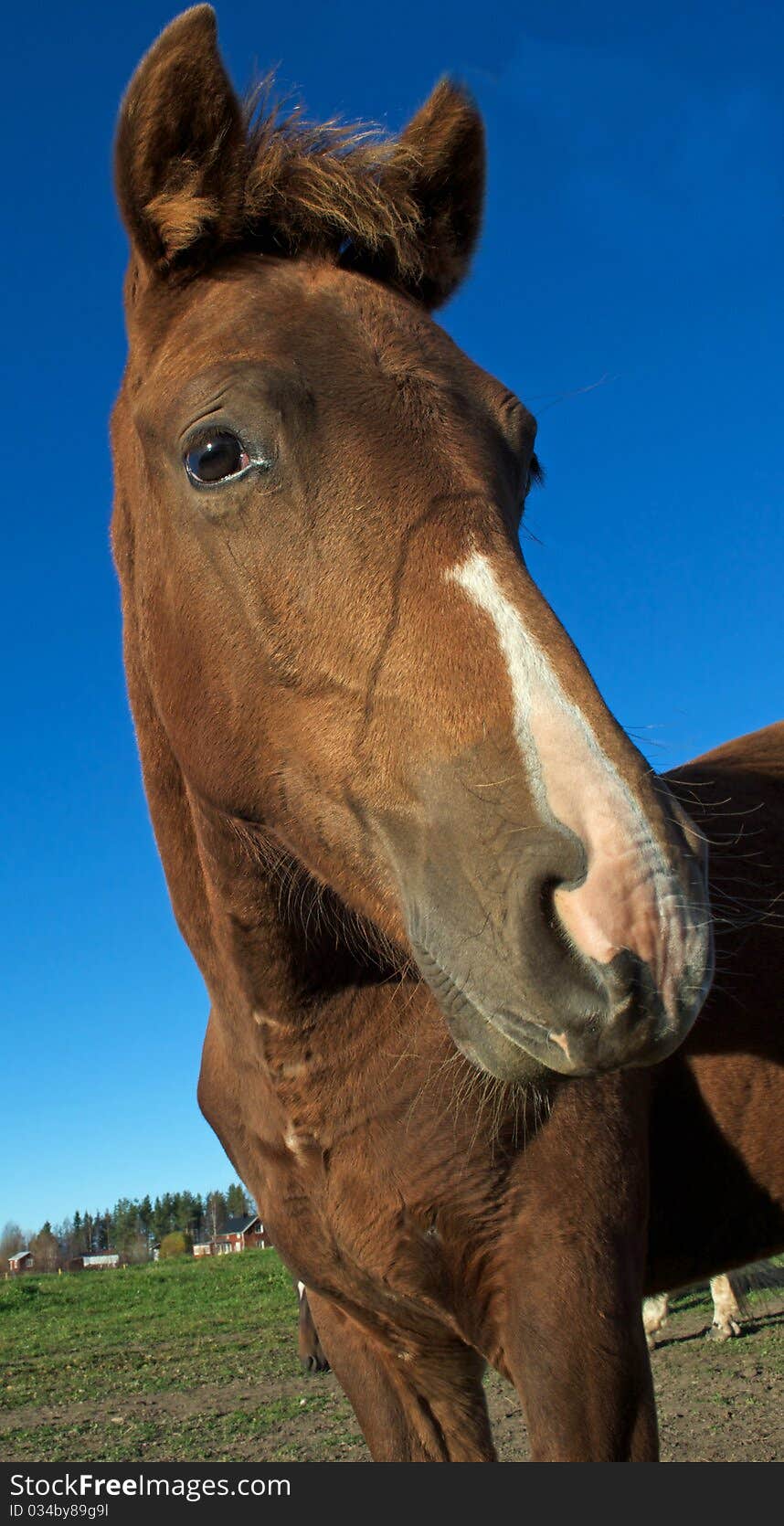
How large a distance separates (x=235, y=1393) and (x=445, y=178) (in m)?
9.33

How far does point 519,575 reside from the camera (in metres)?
2.09

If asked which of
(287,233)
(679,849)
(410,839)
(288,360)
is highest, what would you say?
(287,233)

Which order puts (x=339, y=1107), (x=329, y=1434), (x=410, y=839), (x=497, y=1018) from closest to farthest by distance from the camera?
(x=497, y=1018) → (x=410, y=839) → (x=339, y=1107) → (x=329, y=1434)

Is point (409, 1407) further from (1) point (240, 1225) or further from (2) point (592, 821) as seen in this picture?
(1) point (240, 1225)

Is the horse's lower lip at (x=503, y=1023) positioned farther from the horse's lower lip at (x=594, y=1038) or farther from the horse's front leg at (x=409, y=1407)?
the horse's front leg at (x=409, y=1407)

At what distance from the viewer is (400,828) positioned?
206 centimetres

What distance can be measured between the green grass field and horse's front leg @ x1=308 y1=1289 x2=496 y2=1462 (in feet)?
10.9

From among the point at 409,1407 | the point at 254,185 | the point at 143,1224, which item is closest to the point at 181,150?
the point at 254,185

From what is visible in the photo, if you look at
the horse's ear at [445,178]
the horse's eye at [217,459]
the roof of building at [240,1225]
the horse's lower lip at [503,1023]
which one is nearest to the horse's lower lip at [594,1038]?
the horse's lower lip at [503,1023]

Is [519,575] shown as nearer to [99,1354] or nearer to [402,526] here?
[402,526]

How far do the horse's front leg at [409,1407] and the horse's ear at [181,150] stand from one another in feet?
10.8

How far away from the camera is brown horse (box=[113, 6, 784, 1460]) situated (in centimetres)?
177

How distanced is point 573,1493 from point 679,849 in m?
1.64

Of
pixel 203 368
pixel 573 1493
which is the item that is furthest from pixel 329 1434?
pixel 203 368
